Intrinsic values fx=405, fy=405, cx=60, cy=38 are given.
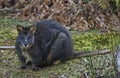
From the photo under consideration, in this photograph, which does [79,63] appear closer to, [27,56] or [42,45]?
[42,45]

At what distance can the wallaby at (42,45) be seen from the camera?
6457mm

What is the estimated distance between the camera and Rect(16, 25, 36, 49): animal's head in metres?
6.36

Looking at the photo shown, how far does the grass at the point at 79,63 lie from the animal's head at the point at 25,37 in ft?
1.79

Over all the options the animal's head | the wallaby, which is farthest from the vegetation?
the animal's head

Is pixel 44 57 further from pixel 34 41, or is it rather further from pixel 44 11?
pixel 44 11

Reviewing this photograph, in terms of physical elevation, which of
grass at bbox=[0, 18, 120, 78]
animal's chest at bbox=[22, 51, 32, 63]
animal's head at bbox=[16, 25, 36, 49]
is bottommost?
grass at bbox=[0, 18, 120, 78]

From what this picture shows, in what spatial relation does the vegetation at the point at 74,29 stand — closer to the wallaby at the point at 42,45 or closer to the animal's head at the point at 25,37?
the wallaby at the point at 42,45

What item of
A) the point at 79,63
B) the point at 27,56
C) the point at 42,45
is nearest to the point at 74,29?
the point at 79,63

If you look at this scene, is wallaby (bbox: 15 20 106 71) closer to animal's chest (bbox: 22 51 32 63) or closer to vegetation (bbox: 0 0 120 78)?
animal's chest (bbox: 22 51 32 63)

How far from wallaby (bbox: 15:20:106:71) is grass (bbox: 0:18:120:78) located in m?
0.14

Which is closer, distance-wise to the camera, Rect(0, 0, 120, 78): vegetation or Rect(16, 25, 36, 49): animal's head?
Rect(16, 25, 36, 49): animal's head

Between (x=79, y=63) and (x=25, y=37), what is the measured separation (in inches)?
46.6

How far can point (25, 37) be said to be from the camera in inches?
251

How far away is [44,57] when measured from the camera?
6.85 m
